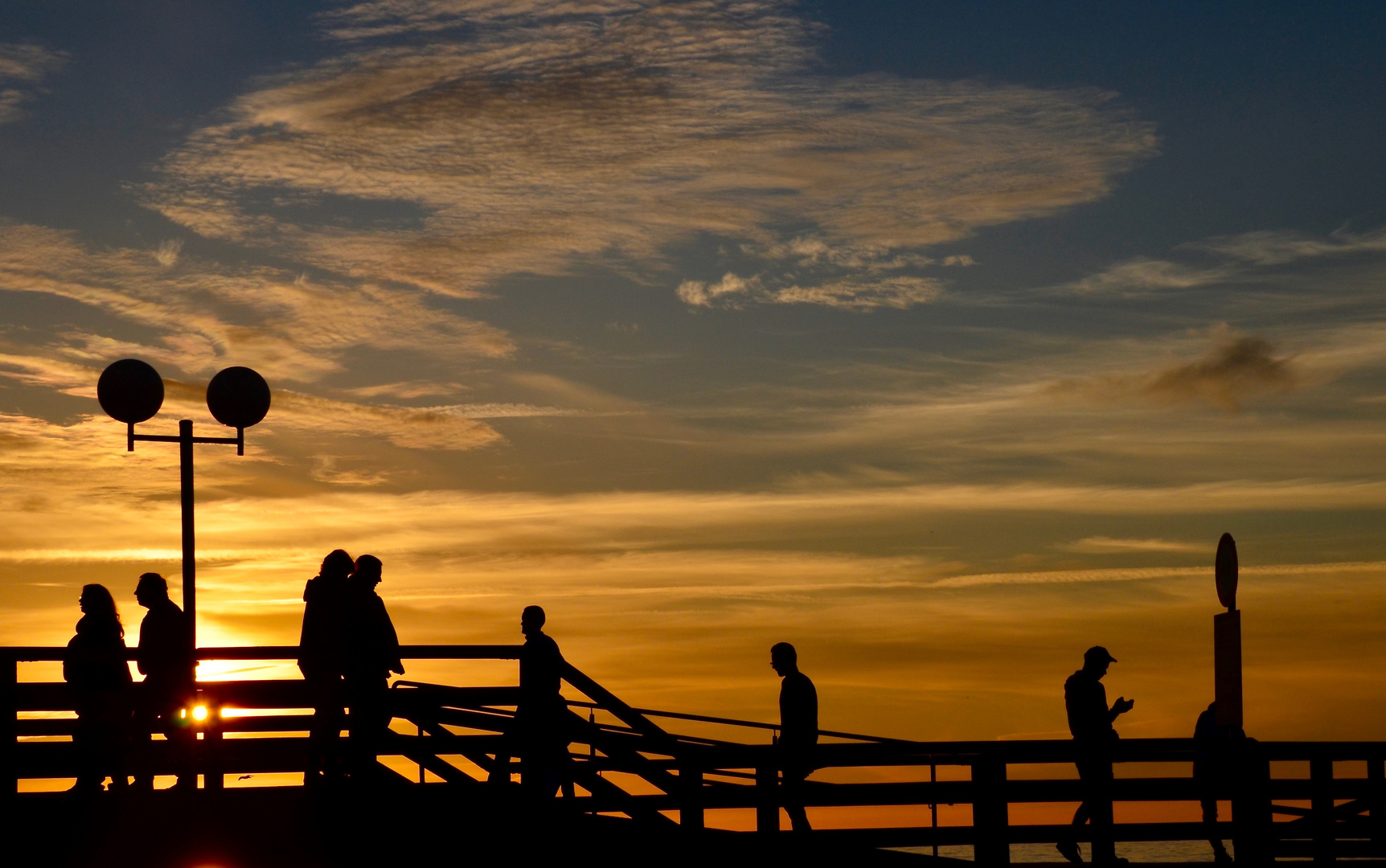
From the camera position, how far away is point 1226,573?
43.4 feet

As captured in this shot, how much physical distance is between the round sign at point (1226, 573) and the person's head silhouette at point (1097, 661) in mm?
1091

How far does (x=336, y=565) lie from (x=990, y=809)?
549 centimetres

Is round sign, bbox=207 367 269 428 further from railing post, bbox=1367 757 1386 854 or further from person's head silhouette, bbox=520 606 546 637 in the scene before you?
railing post, bbox=1367 757 1386 854

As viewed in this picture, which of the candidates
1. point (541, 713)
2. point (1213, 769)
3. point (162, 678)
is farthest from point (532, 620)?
point (1213, 769)

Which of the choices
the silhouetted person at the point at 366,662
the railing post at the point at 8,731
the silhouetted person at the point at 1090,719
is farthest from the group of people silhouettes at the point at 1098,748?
the railing post at the point at 8,731

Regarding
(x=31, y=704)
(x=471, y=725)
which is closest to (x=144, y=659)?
(x=31, y=704)

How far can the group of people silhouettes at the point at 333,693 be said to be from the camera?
39.7 feet

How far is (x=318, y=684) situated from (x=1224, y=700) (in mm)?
7385

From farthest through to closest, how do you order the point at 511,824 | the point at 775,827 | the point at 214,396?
the point at 214,396
the point at 511,824
the point at 775,827

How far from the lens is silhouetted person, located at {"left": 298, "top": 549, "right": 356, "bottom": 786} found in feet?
40.4

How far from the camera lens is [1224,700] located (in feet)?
41.0

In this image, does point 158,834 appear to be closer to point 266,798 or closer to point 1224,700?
point 266,798

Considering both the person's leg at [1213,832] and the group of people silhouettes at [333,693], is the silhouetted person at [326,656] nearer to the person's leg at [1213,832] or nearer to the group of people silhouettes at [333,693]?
the group of people silhouettes at [333,693]

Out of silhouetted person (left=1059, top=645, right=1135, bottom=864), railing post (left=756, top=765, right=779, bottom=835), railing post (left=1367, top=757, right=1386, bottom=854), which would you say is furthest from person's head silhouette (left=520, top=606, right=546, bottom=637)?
railing post (left=1367, top=757, right=1386, bottom=854)
